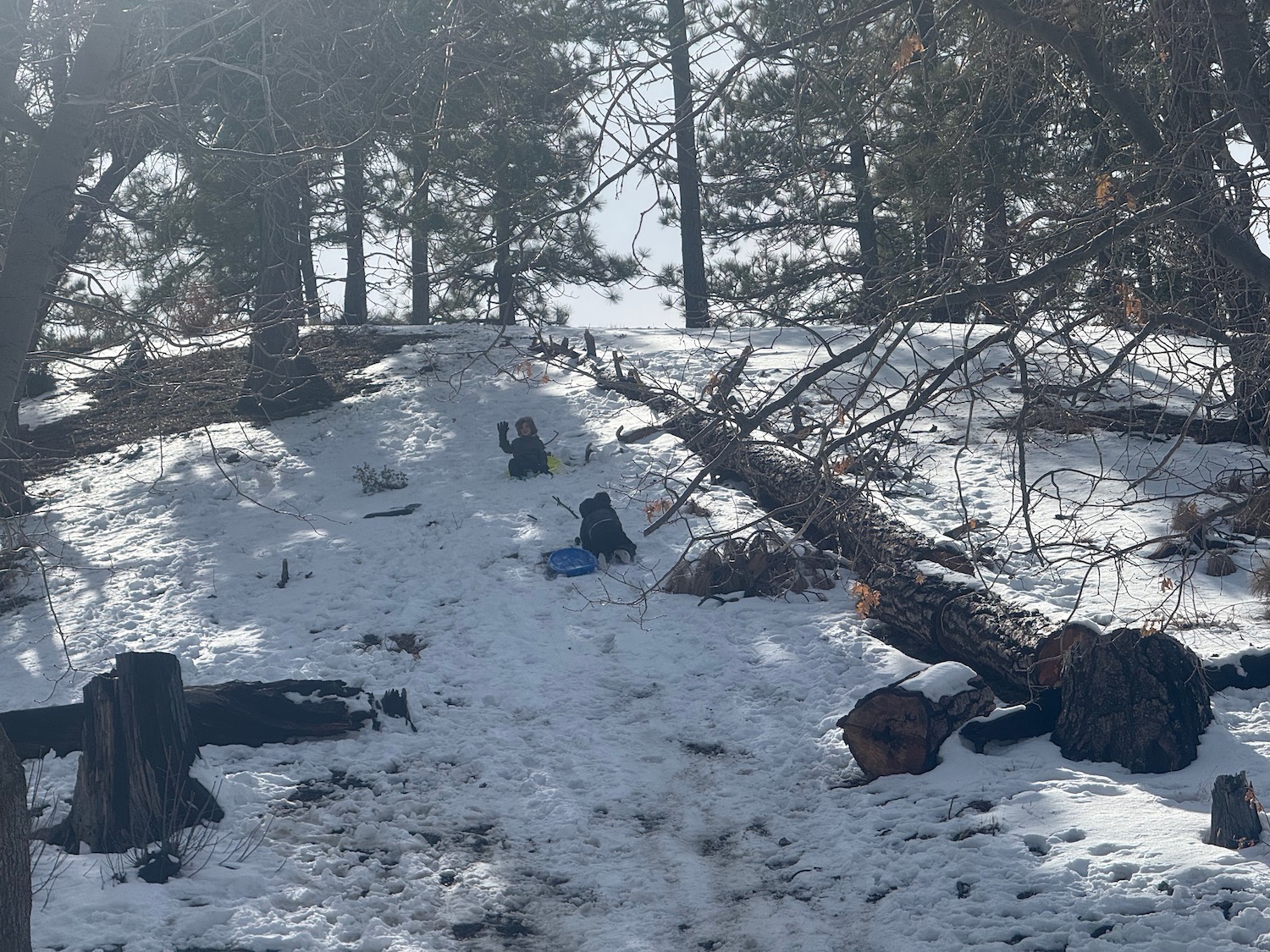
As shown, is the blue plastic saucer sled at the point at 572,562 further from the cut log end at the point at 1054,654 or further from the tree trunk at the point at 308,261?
the cut log end at the point at 1054,654

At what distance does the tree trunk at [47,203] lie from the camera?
411cm

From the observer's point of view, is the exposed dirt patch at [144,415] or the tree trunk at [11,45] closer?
the tree trunk at [11,45]

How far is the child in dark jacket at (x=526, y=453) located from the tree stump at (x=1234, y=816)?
27.3ft

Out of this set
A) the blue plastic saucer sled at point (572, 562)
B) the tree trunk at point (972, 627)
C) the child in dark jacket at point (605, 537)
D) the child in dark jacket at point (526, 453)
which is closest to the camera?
the tree trunk at point (972, 627)

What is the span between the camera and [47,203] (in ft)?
14.0

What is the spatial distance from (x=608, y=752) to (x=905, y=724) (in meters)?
1.90

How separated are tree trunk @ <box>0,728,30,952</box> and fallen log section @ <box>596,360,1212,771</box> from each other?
9.17 feet

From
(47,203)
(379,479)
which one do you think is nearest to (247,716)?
(47,203)

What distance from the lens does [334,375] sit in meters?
16.1

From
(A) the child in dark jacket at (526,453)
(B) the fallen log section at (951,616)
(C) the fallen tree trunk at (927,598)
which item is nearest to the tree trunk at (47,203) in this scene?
→ (B) the fallen log section at (951,616)

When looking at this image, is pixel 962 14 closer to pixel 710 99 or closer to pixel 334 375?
pixel 710 99

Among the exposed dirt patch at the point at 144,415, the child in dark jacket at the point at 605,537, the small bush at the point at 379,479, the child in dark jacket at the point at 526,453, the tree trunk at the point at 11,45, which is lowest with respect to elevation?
the child in dark jacket at the point at 605,537

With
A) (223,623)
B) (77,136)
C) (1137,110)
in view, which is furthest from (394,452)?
(1137,110)

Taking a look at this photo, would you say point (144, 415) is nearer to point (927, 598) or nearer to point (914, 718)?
point (927, 598)
